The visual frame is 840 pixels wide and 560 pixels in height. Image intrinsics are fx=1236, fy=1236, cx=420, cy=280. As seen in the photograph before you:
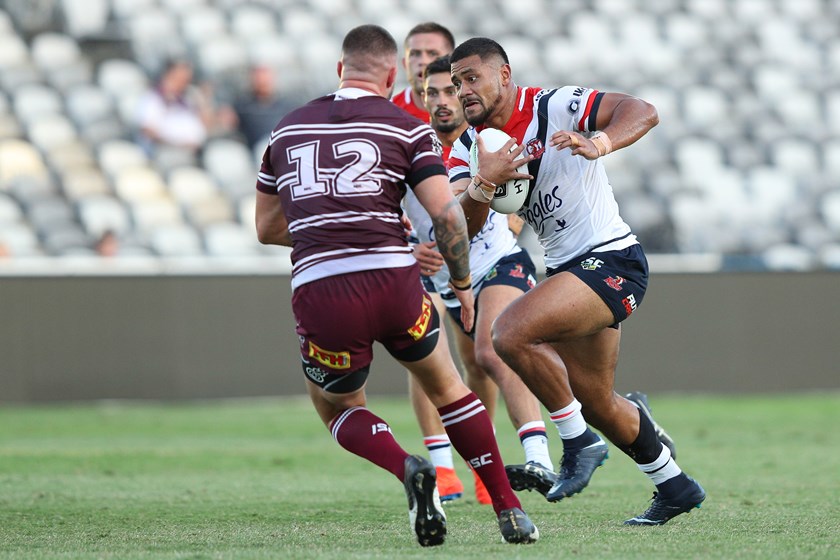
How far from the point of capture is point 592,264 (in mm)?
6062

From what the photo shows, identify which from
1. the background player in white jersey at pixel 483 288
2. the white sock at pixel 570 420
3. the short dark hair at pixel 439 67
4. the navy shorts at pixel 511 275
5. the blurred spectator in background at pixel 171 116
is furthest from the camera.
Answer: the blurred spectator in background at pixel 171 116

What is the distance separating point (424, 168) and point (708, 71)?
17827mm

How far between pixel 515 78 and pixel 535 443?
45.2 ft

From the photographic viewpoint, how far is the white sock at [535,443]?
6684 mm

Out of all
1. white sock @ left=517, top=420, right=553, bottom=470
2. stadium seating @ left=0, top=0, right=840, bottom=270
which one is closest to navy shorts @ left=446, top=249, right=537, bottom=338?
white sock @ left=517, top=420, right=553, bottom=470

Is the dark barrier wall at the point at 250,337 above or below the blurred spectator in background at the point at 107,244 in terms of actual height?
below

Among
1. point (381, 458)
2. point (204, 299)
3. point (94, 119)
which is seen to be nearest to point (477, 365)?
point (381, 458)

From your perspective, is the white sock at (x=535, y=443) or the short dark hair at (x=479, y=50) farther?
the white sock at (x=535, y=443)

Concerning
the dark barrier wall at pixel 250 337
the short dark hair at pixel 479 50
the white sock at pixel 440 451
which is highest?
the short dark hair at pixel 479 50

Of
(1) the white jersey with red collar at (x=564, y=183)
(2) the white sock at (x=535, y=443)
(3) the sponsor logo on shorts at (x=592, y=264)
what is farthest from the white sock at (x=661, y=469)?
(1) the white jersey with red collar at (x=564, y=183)

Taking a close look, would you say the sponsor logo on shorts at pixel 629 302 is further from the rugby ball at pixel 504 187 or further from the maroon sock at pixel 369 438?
the maroon sock at pixel 369 438

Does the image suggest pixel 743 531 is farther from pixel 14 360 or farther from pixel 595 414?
pixel 14 360

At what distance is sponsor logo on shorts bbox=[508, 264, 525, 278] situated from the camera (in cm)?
748

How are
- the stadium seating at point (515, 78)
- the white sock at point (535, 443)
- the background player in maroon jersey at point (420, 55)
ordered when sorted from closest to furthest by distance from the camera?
1. the white sock at point (535, 443)
2. the background player in maroon jersey at point (420, 55)
3. the stadium seating at point (515, 78)
